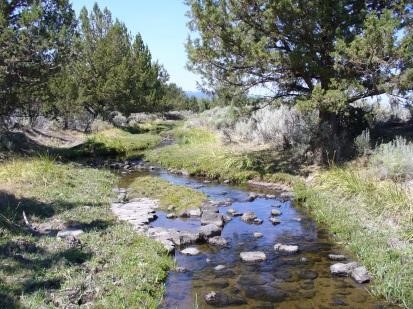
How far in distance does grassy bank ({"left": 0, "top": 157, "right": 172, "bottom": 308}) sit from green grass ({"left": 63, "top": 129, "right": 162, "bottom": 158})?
1197 centimetres

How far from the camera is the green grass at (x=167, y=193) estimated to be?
1374cm

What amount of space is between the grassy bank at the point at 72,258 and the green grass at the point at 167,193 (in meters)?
2.09

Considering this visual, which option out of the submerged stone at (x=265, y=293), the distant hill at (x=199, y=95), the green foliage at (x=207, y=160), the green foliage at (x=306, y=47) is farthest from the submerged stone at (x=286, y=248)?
the distant hill at (x=199, y=95)

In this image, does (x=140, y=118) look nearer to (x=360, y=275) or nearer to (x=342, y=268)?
(x=342, y=268)

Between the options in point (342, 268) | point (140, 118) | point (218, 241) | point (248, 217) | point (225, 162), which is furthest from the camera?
point (140, 118)

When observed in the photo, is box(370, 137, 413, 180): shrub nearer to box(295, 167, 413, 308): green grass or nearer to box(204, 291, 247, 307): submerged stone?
box(295, 167, 413, 308): green grass

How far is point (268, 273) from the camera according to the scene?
8.69 m

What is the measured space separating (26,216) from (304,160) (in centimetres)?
1094

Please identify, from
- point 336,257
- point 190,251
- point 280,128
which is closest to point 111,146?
point 280,128

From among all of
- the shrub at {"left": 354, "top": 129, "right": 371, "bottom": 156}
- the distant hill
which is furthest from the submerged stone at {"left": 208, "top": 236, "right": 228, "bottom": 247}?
the distant hill

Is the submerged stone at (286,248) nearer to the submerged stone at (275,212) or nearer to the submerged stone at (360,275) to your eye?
the submerged stone at (360,275)

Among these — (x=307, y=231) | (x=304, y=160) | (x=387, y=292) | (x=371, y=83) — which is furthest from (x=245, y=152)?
(x=387, y=292)

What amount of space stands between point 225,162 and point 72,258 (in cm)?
1198

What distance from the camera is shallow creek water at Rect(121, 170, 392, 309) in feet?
24.6
